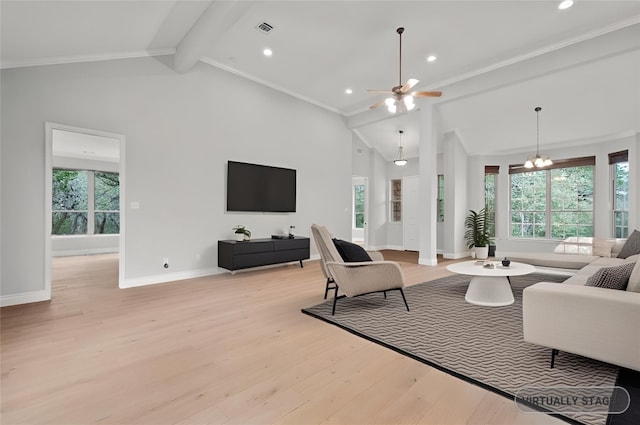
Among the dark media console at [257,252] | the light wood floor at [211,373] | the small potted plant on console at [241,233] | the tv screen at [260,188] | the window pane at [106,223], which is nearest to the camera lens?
the light wood floor at [211,373]

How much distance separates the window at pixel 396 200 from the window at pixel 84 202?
827 centimetres

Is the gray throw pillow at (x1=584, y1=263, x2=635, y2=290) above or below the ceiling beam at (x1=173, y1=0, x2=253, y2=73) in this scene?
below

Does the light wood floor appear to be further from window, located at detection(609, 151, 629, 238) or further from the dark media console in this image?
window, located at detection(609, 151, 629, 238)

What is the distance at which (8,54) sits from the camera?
3.32 metres

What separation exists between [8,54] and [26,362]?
3278 mm

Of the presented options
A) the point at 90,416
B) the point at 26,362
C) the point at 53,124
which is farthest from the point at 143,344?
the point at 53,124

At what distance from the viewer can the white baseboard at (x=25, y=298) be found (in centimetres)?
350

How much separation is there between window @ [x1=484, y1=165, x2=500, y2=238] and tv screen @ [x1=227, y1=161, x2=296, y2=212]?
538cm

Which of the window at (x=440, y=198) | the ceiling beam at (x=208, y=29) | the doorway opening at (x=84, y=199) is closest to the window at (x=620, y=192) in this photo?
the window at (x=440, y=198)

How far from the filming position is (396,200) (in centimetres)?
944

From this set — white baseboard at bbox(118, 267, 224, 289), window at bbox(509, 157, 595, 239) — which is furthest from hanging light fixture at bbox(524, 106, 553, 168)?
white baseboard at bbox(118, 267, 224, 289)

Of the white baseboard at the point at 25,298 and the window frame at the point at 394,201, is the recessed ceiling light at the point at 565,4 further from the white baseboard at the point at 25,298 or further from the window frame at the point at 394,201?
the white baseboard at the point at 25,298

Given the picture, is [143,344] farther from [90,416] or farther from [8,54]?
[8,54]

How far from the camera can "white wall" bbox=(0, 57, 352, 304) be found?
3.61 metres
